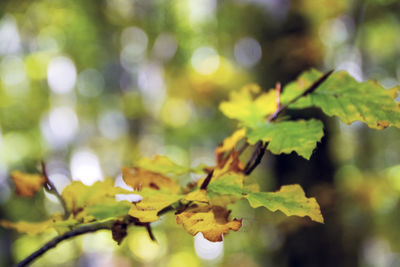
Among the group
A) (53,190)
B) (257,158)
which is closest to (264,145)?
(257,158)

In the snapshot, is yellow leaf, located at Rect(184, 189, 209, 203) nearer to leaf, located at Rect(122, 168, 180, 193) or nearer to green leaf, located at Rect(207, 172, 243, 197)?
green leaf, located at Rect(207, 172, 243, 197)

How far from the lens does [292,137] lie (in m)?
0.58

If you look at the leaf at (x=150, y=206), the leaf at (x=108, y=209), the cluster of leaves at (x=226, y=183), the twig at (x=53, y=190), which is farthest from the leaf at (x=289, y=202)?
the twig at (x=53, y=190)

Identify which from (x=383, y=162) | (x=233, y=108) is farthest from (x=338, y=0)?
(x=383, y=162)

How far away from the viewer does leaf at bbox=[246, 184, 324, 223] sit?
0.51 meters

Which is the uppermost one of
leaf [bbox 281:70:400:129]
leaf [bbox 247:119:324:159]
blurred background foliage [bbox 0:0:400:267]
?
leaf [bbox 281:70:400:129]

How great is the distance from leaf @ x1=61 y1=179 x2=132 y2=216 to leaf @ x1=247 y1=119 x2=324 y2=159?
0.31 metres

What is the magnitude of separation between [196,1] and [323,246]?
267 inches

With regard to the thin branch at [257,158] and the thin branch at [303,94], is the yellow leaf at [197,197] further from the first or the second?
the thin branch at [303,94]

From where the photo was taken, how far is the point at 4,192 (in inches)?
199

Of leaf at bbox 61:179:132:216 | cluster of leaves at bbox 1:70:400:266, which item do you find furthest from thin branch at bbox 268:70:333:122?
leaf at bbox 61:179:132:216

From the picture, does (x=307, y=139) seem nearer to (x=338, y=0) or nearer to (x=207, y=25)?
(x=338, y=0)

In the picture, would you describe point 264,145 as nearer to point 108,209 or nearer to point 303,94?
point 303,94

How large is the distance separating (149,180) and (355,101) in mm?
448
